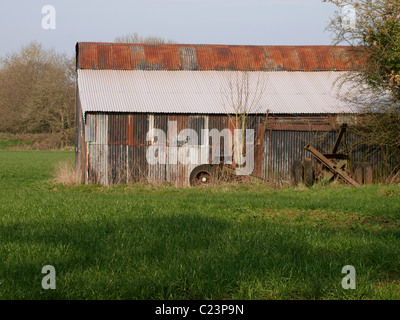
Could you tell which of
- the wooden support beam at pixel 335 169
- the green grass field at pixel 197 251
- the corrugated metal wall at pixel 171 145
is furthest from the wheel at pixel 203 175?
the green grass field at pixel 197 251

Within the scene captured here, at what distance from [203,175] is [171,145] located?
1.86 m

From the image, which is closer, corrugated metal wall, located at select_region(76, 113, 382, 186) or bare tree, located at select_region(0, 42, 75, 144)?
corrugated metal wall, located at select_region(76, 113, 382, 186)

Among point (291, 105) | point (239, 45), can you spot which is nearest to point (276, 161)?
point (291, 105)

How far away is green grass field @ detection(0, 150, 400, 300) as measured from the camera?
5352 mm

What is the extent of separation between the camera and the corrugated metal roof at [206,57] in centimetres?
2444

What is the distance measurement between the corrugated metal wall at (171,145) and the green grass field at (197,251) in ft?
29.5

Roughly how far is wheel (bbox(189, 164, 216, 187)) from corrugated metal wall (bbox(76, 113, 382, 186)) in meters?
0.72

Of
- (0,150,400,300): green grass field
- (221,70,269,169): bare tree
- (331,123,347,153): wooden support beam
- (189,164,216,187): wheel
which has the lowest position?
(189,164,216,187): wheel

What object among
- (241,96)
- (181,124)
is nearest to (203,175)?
(181,124)

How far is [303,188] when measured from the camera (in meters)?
18.0

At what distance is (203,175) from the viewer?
20.4 metres

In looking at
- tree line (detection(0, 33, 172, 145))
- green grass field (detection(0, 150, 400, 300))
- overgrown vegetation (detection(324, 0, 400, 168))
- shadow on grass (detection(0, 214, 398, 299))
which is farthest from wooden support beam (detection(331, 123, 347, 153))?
tree line (detection(0, 33, 172, 145))

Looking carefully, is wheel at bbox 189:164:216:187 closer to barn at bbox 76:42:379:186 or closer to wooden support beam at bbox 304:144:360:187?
barn at bbox 76:42:379:186

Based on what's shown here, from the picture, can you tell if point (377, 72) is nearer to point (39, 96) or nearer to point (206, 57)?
point (206, 57)
